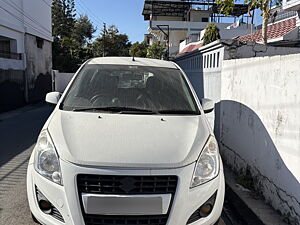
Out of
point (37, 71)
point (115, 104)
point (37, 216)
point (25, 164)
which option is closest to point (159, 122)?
point (115, 104)

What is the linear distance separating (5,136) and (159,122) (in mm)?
6021

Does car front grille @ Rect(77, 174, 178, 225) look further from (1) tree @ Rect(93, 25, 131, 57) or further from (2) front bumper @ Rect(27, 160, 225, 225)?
(1) tree @ Rect(93, 25, 131, 57)

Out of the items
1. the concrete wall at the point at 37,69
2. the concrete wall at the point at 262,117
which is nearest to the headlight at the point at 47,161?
the concrete wall at the point at 262,117

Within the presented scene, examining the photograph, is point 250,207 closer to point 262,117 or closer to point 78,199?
point 262,117

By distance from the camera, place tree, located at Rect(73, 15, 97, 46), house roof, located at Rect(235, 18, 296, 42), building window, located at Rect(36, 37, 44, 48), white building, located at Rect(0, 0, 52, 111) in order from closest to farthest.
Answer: house roof, located at Rect(235, 18, 296, 42), white building, located at Rect(0, 0, 52, 111), building window, located at Rect(36, 37, 44, 48), tree, located at Rect(73, 15, 97, 46)

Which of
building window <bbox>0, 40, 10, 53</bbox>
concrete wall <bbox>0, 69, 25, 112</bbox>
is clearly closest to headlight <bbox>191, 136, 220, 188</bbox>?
concrete wall <bbox>0, 69, 25, 112</bbox>

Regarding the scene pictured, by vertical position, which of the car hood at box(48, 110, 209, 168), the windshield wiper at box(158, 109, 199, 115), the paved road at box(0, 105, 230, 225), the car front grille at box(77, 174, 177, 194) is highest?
the windshield wiper at box(158, 109, 199, 115)

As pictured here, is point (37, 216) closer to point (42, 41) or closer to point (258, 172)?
point (258, 172)

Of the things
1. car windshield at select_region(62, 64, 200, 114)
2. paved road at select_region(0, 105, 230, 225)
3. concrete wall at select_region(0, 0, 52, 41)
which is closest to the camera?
car windshield at select_region(62, 64, 200, 114)

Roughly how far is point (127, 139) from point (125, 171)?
36 cm

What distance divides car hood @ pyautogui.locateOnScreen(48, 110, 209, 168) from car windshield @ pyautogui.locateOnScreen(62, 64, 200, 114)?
0.86 ft

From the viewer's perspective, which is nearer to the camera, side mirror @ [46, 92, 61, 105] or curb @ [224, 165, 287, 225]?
curb @ [224, 165, 287, 225]

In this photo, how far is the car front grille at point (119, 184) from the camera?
2.25m

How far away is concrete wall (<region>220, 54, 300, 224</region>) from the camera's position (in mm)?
3008
